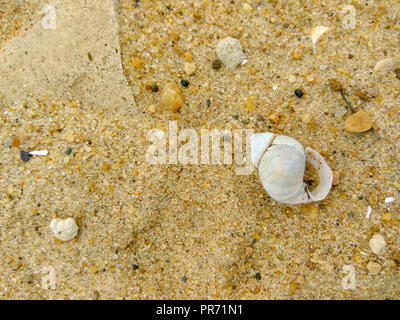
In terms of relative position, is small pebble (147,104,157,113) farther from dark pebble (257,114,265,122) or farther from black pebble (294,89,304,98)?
black pebble (294,89,304,98)

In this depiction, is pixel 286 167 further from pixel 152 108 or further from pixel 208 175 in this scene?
pixel 152 108

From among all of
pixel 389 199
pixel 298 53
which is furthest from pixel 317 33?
pixel 389 199

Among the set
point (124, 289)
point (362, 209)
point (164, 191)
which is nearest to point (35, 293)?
point (124, 289)

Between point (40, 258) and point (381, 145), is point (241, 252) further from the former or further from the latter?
point (40, 258)

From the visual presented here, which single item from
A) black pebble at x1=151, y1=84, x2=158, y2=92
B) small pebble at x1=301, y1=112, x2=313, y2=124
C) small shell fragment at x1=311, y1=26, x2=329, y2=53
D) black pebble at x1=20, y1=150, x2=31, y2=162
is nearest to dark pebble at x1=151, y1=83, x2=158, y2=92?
black pebble at x1=151, y1=84, x2=158, y2=92

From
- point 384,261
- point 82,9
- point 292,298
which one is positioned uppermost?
point 82,9

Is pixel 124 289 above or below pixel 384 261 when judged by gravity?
below
